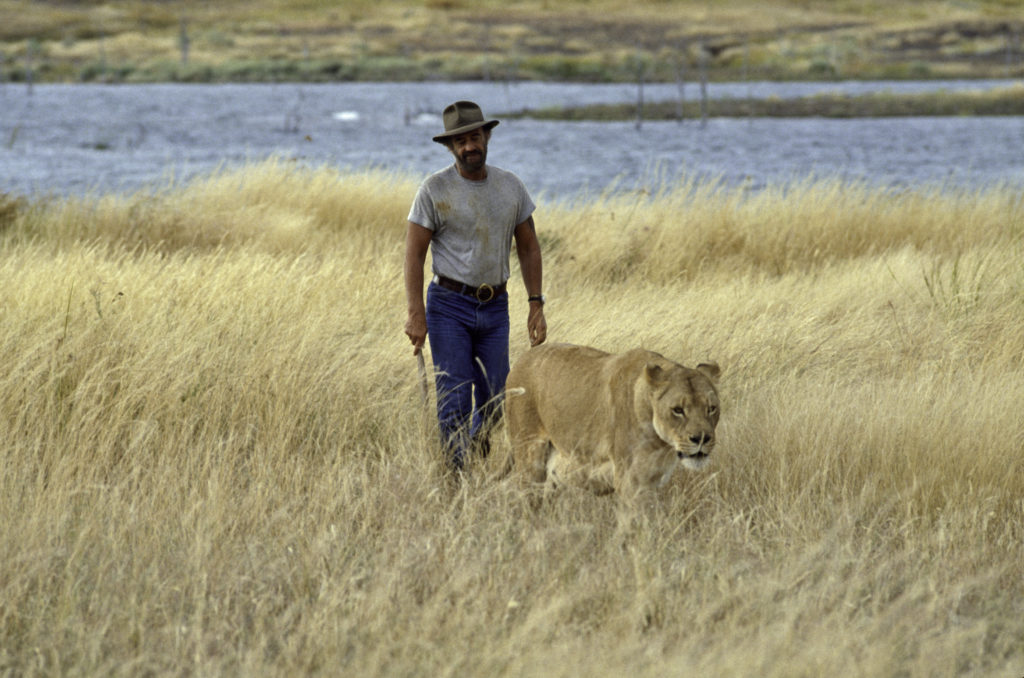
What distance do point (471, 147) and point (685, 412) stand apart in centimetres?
191

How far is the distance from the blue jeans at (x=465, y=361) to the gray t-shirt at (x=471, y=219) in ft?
0.51

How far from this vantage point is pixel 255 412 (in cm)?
630

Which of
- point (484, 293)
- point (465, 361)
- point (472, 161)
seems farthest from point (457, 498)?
point (472, 161)

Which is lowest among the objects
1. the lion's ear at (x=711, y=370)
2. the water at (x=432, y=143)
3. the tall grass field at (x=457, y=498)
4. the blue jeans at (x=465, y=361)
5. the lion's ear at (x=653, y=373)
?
the water at (x=432, y=143)

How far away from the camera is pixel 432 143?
126 feet

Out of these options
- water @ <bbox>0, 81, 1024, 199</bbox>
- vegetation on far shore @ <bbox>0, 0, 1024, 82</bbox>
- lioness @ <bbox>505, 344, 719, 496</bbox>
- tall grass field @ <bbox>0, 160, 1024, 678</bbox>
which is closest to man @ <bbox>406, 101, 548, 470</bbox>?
tall grass field @ <bbox>0, 160, 1024, 678</bbox>

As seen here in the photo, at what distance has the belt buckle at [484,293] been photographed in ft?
18.7

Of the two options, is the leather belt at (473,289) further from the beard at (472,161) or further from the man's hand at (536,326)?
the beard at (472,161)

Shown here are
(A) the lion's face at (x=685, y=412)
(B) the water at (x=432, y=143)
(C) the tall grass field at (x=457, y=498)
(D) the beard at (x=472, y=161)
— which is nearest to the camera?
(C) the tall grass field at (x=457, y=498)

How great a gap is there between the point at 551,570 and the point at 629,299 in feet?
16.7

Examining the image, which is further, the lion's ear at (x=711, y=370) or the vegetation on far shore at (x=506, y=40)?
the vegetation on far shore at (x=506, y=40)

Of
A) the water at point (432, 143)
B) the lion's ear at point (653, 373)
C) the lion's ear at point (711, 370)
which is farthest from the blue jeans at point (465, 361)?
the water at point (432, 143)

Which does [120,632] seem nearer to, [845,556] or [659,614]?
[659,614]

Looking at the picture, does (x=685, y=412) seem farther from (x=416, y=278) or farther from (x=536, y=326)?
(x=416, y=278)
